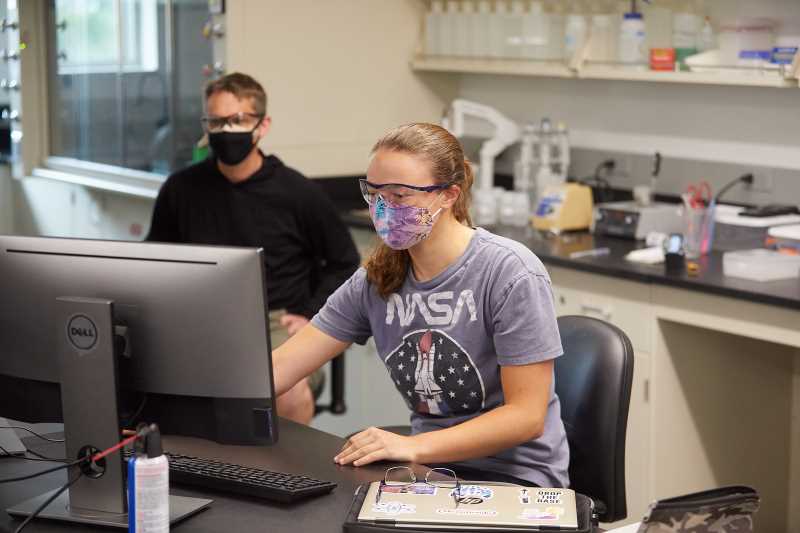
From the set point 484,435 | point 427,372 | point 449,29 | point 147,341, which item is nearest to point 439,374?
point 427,372

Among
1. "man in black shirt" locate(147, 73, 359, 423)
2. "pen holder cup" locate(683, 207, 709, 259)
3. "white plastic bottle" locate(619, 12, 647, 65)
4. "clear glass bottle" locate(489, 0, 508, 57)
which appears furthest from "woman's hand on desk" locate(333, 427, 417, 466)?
A: "clear glass bottle" locate(489, 0, 508, 57)

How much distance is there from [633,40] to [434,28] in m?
0.93

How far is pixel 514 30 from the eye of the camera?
3.99 meters

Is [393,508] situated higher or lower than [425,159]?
lower

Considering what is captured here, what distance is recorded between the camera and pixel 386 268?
79.8 inches

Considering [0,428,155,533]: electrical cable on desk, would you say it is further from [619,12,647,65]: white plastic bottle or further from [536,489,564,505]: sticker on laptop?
[619,12,647,65]: white plastic bottle

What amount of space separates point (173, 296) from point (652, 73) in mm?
2269

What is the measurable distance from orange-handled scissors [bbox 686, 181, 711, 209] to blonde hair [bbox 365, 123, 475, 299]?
141 centimetres

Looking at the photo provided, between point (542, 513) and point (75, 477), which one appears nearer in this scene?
point (542, 513)

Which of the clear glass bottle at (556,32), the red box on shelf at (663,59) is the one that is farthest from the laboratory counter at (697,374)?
the clear glass bottle at (556,32)

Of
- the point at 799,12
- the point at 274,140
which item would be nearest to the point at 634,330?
the point at 799,12

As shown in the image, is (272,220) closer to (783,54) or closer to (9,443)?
(9,443)

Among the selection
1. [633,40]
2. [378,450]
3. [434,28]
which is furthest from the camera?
[434,28]

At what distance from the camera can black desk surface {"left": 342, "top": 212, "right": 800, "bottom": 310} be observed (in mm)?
2775
